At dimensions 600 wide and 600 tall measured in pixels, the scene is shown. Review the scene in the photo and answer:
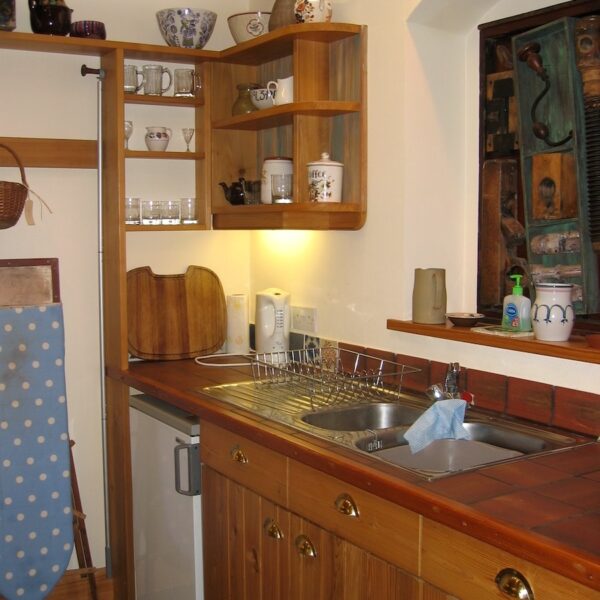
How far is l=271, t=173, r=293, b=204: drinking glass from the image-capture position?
2.70 m

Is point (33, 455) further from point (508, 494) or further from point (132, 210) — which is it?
point (508, 494)

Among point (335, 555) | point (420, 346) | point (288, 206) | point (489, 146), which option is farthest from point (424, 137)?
point (335, 555)

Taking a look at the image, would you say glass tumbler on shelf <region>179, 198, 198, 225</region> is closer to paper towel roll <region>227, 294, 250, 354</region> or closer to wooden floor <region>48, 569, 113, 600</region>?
paper towel roll <region>227, 294, 250, 354</region>

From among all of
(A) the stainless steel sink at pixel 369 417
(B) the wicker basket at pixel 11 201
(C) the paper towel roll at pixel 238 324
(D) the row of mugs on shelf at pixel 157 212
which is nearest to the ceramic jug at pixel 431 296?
(A) the stainless steel sink at pixel 369 417

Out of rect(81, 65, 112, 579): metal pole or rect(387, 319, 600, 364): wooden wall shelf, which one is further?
rect(81, 65, 112, 579): metal pole

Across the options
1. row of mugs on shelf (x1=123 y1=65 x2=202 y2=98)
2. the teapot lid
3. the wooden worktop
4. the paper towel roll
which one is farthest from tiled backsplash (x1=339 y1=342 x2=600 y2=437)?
row of mugs on shelf (x1=123 y1=65 x2=202 y2=98)

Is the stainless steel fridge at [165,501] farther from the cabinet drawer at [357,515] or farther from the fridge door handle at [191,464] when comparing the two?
the cabinet drawer at [357,515]

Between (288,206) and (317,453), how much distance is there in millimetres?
973

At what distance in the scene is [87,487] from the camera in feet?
10.3

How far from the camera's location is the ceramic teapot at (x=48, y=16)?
2.79 m

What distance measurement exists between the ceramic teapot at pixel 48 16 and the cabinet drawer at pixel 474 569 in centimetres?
211

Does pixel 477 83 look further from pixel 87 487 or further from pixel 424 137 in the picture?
pixel 87 487

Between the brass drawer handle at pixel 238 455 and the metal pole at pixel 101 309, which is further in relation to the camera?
the metal pole at pixel 101 309

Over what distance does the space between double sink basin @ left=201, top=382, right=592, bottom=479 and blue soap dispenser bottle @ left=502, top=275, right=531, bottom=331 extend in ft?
0.83
